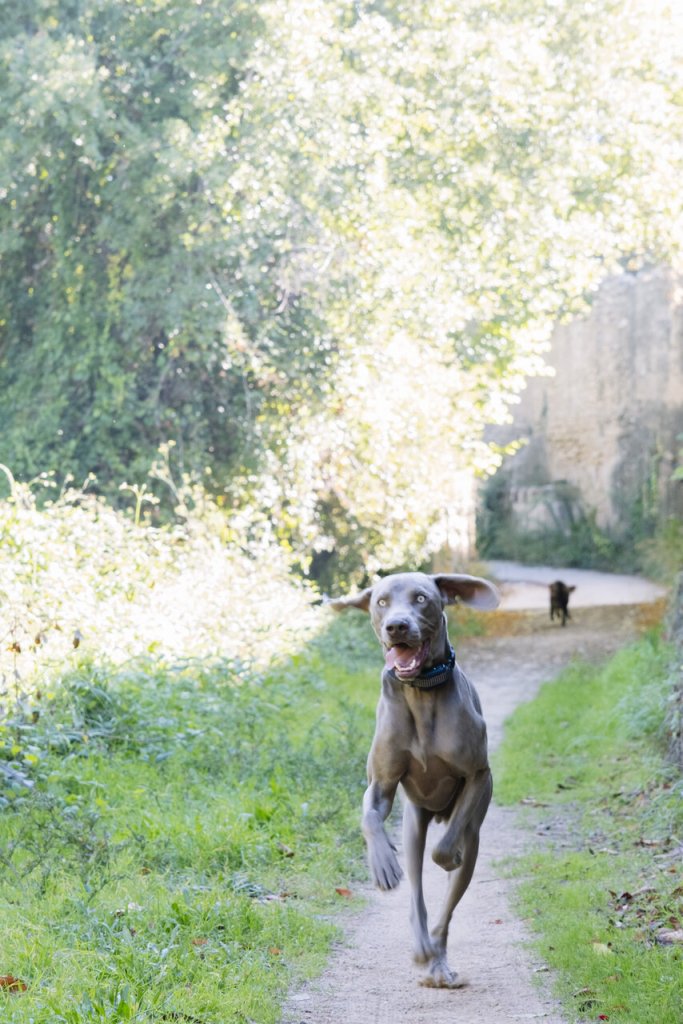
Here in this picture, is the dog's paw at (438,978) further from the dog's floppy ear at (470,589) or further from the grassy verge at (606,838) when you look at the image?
the dog's floppy ear at (470,589)

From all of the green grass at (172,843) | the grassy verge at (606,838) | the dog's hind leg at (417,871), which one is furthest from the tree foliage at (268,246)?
the dog's hind leg at (417,871)

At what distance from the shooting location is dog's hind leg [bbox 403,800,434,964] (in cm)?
512

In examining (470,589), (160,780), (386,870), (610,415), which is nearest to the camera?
(386,870)

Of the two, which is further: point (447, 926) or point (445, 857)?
point (447, 926)

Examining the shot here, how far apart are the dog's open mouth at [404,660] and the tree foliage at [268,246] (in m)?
9.91

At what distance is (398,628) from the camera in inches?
194

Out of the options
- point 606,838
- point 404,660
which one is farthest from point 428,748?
point 606,838

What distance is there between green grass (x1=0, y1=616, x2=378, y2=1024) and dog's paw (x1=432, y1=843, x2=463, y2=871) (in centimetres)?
77

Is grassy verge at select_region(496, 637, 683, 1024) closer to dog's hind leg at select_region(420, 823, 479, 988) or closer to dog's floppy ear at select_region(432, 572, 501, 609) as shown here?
dog's hind leg at select_region(420, 823, 479, 988)

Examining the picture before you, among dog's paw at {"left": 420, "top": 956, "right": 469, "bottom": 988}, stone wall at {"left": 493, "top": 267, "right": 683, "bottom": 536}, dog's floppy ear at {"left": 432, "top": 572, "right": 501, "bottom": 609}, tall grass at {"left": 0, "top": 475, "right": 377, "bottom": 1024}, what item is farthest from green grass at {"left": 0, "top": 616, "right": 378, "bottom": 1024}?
stone wall at {"left": 493, "top": 267, "right": 683, "bottom": 536}

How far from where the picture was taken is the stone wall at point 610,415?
2734 cm

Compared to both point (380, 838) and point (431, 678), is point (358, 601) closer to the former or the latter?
point (431, 678)

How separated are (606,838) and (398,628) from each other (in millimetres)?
3628

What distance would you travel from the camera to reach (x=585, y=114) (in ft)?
64.4
